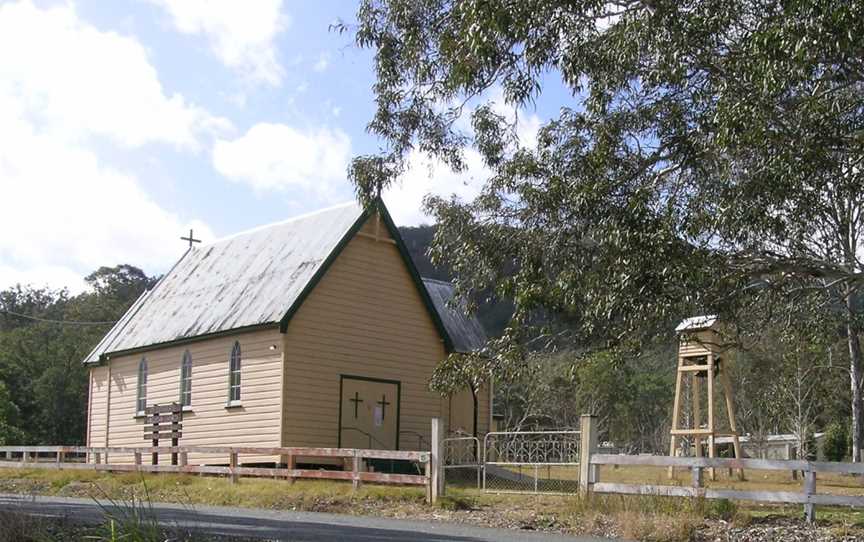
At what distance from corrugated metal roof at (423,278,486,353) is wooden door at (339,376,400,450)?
2.66m

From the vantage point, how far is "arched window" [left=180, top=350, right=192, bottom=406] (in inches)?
1169

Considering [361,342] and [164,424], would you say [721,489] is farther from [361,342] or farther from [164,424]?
[164,424]

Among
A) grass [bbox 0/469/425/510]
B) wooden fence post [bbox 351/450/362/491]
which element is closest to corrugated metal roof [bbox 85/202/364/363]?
grass [bbox 0/469/425/510]

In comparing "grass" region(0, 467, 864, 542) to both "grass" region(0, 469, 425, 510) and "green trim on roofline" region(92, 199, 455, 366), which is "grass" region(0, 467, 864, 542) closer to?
"grass" region(0, 469, 425, 510)

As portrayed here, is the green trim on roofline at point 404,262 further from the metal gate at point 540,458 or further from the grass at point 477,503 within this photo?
the metal gate at point 540,458

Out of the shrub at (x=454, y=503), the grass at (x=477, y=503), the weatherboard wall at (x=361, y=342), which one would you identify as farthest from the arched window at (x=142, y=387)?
the shrub at (x=454, y=503)

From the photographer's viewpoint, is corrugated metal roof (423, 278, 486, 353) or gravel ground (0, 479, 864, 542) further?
corrugated metal roof (423, 278, 486, 353)

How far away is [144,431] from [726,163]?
19.9 meters

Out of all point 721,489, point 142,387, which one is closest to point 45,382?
point 142,387

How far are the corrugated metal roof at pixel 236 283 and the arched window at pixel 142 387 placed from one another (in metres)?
0.63

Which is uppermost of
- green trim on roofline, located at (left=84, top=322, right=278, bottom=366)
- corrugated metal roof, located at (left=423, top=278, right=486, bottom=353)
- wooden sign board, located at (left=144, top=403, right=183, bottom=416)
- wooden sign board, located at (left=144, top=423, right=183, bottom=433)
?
corrugated metal roof, located at (left=423, top=278, right=486, bottom=353)

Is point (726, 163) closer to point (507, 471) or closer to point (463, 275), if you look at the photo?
point (463, 275)

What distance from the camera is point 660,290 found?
16578 mm

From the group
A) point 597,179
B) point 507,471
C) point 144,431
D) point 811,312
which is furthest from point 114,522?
point 144,431
